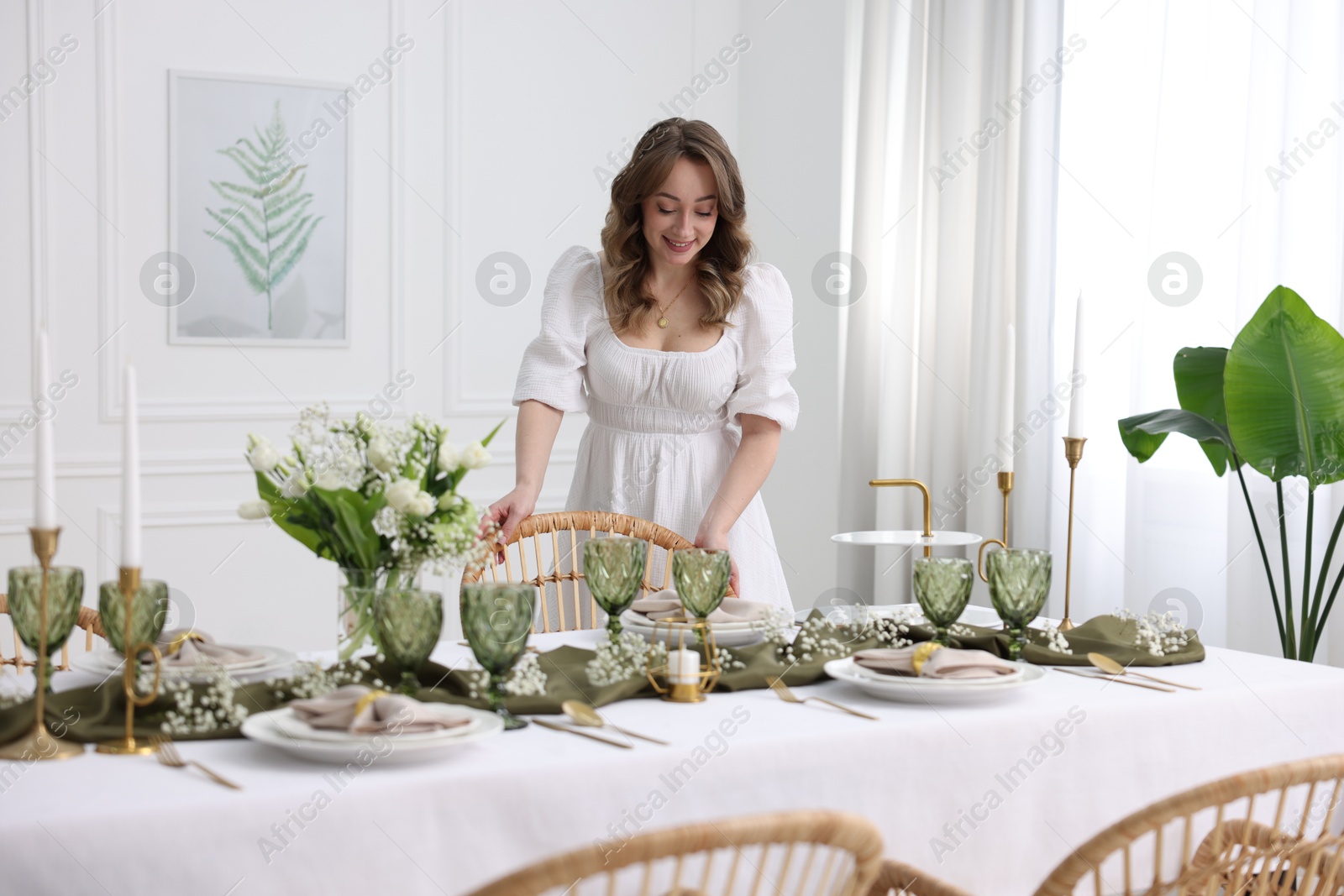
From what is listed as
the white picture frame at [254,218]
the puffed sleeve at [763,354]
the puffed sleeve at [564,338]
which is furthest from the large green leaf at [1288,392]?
the white picture frame at [254,218]

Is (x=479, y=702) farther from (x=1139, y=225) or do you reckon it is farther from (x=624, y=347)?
(x=1139, y=225)

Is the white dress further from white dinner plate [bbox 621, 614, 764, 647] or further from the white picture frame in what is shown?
the white picture frame

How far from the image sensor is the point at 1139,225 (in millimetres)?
3148

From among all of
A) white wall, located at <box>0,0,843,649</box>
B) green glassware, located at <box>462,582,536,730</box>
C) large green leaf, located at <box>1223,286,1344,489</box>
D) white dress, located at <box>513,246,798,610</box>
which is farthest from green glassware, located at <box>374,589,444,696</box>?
white wall, located at <box>0,0,843,649</box>

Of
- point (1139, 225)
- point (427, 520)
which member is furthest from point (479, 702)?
point (1139, 225)

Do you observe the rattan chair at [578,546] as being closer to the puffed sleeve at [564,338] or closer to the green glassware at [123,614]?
the puffed sleeve at [564,338]

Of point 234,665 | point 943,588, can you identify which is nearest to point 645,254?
point 943,588

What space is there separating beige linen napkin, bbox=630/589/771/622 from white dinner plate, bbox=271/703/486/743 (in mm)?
576

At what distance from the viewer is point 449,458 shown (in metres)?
1.48

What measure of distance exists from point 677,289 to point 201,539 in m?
2.16

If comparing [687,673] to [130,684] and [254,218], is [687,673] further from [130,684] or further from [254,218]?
[254,218]

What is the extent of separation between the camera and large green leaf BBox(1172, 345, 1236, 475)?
261cm

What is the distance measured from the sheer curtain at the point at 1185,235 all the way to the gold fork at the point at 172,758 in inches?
91.2

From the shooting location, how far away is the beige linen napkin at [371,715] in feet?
3.92
